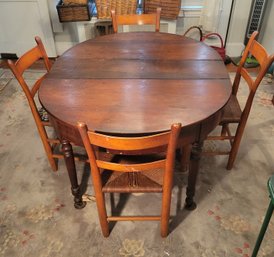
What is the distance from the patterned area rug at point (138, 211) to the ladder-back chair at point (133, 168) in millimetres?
119

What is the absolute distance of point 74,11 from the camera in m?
2.74

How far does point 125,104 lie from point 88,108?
18 centimetres

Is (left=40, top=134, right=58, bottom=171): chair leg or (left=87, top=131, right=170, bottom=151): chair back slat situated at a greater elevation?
(left=87, top=131, right=170, bottom=151): chair back slat

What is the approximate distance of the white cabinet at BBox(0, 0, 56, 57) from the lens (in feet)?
9.96

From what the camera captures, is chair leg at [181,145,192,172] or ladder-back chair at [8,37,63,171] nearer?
ladder-back chair at [8,37,63,171]

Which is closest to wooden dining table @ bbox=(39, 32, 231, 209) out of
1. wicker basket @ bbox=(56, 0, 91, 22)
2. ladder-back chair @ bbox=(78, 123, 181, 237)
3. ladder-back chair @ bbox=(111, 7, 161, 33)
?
ladder-back chair @ bbox=(78, 123, 181, 237)

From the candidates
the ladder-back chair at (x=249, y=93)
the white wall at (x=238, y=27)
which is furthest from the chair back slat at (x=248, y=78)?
the white wall at (x=238, y=27)

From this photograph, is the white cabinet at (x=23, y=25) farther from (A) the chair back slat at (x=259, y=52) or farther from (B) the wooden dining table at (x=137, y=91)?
(A) the chair back slat at (x=259, y=52)

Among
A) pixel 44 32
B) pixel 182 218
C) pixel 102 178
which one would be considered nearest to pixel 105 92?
pixel 102 178

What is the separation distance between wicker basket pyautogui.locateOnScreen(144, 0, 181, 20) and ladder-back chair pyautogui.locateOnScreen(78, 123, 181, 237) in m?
1.83

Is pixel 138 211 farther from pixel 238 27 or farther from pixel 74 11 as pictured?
pixel 238 27

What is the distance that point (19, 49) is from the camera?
11.0 ft

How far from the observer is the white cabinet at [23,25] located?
9.96ft

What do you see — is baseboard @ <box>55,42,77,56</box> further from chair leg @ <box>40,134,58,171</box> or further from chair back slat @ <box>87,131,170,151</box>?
chair back slat @ <box>87,131,170,151</box>
